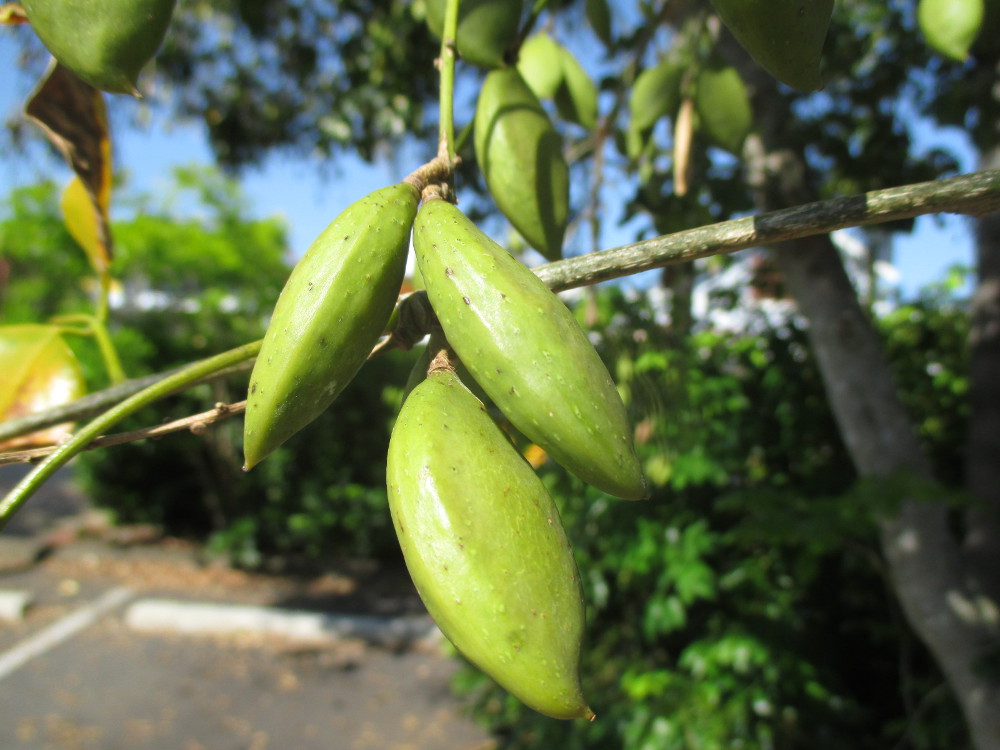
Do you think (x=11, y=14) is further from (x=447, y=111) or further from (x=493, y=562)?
(x=493, y=562)

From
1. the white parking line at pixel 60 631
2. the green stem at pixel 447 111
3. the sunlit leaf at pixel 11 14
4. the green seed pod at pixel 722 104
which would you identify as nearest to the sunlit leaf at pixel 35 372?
the sunlit leaf at pixel 11 14

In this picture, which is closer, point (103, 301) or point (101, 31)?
point (101, 31)

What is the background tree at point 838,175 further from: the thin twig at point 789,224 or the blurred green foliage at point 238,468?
the blurred green foliage at point 238,468

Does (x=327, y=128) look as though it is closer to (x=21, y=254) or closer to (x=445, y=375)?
(x=445, y=375)

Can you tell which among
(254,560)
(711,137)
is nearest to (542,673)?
(711,137)

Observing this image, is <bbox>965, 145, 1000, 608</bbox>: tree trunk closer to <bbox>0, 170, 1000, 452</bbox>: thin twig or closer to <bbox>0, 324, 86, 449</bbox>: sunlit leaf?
<bbox>0, 170, 1000, 452</bbox>: thin twig

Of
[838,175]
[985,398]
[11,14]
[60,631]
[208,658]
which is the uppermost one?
[11,14]

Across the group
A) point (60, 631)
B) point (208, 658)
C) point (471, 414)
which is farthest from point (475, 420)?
point (60, 631)
